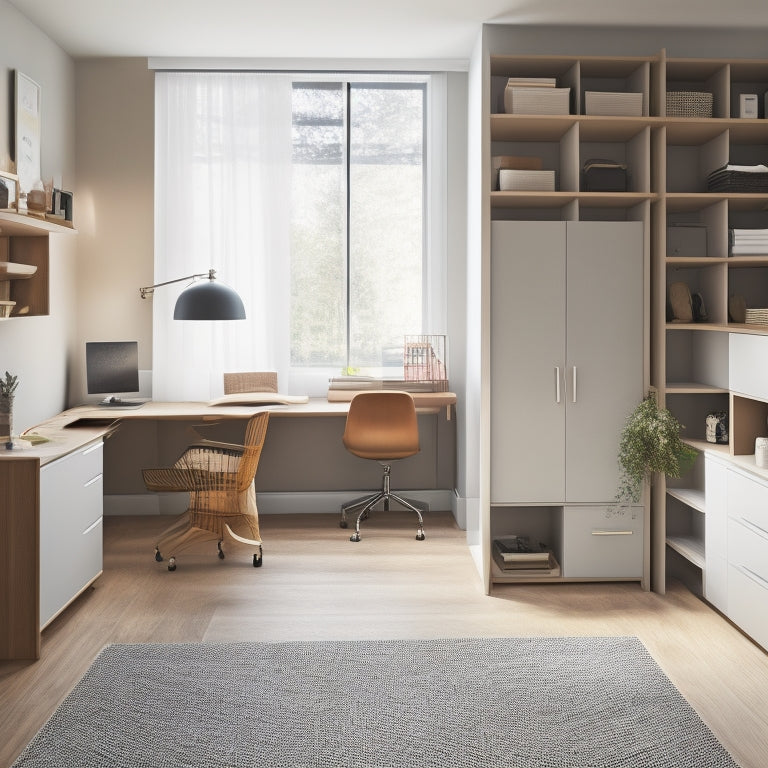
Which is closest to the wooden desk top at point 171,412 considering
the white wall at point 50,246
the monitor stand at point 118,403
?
the monitor stand at point 118,403

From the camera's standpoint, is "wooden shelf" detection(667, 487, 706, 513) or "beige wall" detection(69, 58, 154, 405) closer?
"wooden shelf" detection(667, 487, 706, 513)

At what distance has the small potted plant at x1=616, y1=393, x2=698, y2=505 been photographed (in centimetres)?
398

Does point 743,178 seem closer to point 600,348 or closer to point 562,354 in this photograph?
point 600,348


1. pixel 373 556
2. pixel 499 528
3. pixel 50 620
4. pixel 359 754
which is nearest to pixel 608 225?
pixel 499 528

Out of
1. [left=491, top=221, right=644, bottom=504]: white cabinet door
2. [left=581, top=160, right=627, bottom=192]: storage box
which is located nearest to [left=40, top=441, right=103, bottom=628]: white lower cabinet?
[left=491, top=221, right=644, bottom=504]: white cabinet door

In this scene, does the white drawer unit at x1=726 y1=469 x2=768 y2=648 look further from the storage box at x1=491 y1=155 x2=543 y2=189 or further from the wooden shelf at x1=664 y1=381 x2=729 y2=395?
the storage box at x1=491 y1=155 x2=543 y2=189

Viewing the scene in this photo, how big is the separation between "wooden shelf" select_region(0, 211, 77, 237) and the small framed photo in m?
0.05

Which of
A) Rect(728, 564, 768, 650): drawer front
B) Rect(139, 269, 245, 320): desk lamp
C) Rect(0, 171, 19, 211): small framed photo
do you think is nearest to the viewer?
Rect(728, 564, 768, 650): drawer front

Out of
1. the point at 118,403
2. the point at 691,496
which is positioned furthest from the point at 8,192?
the point at 691,496

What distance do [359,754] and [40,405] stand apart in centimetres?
313

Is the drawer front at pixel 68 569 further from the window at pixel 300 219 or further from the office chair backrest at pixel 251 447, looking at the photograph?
the window at pixel 300 219

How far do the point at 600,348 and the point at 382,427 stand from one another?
1.47 m

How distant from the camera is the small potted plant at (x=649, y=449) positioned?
398 centimetres

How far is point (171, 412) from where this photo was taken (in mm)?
4934
